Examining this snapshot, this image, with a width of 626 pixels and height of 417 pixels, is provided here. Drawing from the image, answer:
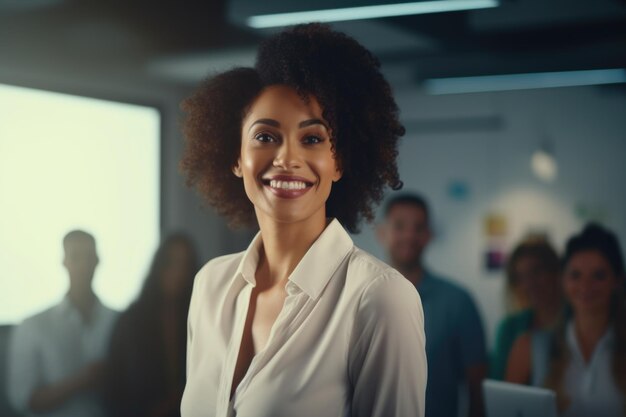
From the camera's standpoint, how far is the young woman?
116cm

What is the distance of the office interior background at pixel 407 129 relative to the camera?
3023 millimetres

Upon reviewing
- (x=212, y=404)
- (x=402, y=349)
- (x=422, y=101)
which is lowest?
(x=212, y=404)

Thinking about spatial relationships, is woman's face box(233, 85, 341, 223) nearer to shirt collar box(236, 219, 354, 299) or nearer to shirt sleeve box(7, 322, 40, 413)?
shirt collar box(236, 219, 354, 299)

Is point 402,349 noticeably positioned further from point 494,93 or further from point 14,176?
point 14,176

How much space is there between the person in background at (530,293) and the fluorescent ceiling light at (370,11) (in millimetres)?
999

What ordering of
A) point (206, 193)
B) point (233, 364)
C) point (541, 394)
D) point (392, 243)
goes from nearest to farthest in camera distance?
point (233, 364), point (206, 193), point (541, 394), point (392, 243)

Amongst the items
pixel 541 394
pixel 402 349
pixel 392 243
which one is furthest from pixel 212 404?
pixel 392 243

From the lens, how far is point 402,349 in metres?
1.14

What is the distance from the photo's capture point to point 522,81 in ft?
10.2

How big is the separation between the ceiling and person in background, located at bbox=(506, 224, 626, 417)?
752mm

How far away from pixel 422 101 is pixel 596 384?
130 centimetres

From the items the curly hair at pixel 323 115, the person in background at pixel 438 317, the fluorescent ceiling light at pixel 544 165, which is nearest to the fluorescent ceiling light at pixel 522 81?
the fluorescent ceiling light at pixel 544 165

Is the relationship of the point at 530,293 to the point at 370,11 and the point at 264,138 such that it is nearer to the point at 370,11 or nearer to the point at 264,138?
the point at 370,11

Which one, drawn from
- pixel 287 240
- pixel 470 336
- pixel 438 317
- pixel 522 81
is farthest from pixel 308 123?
pixel 522 81
